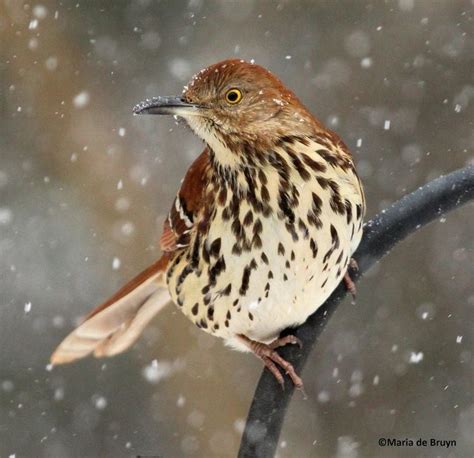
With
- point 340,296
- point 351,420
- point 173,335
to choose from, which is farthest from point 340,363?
point 340,296

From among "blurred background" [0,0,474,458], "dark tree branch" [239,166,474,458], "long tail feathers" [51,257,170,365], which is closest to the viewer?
"dark tree branch" [239,166,474,458]

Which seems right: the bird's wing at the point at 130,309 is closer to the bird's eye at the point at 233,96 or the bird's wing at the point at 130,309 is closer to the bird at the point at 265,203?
the bird at the point at 265,203

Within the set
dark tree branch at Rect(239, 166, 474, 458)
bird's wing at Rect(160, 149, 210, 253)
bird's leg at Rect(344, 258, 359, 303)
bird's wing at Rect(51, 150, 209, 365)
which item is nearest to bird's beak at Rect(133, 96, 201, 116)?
bird's wing at Rect(160, 149, 210, 253)

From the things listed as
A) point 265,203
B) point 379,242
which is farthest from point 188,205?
Answer: point 379,242

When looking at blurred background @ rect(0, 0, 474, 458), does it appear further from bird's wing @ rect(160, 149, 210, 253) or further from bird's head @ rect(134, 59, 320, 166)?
bird's head @ rect(134, 59, 320, 166)

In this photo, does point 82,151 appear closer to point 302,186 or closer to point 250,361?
point 250,361

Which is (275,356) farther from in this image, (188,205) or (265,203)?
(188,205)
